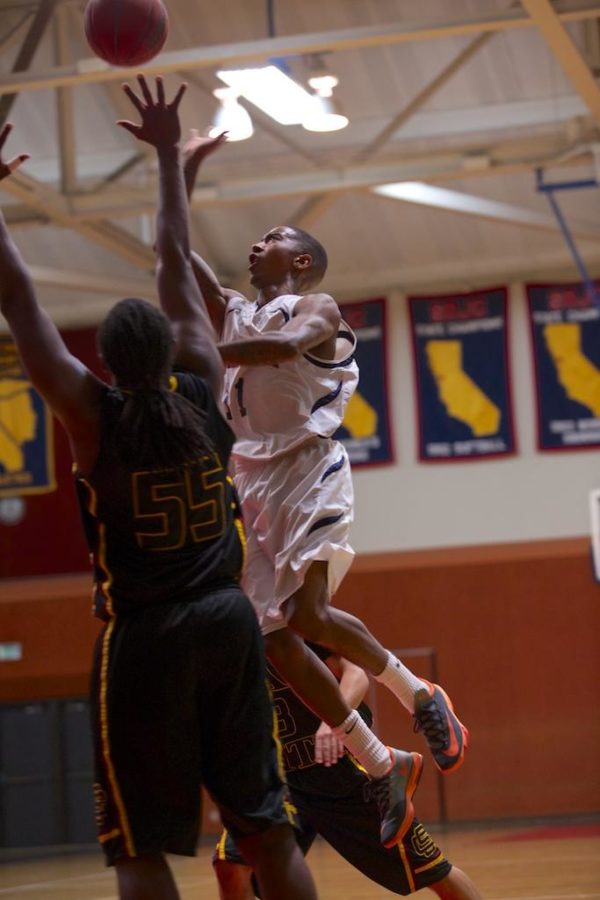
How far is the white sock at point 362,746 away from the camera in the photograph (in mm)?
4734

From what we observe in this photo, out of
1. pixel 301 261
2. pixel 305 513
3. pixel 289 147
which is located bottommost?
pixel 305 513

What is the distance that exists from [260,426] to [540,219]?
7856 mm

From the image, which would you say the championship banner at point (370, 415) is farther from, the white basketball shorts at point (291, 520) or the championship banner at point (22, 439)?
the white basketball shorts at point (291, 520)

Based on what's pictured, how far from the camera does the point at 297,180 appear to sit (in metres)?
11.3

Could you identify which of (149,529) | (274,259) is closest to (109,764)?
(149,529)

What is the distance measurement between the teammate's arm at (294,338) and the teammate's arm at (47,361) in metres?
0.69

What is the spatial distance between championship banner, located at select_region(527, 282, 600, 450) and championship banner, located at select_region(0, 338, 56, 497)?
16.3ft

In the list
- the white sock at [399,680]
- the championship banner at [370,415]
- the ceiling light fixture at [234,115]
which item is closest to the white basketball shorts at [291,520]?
the white sock at [399,680]

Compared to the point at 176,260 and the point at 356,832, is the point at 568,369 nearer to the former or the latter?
the point at 356,832

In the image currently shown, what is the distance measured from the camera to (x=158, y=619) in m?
3.39

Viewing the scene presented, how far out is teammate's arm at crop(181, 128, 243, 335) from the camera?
4.36 m

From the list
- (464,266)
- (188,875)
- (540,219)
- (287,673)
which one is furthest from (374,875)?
(464,266)

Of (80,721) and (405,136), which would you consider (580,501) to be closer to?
(405,136)

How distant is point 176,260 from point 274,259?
1359mm
